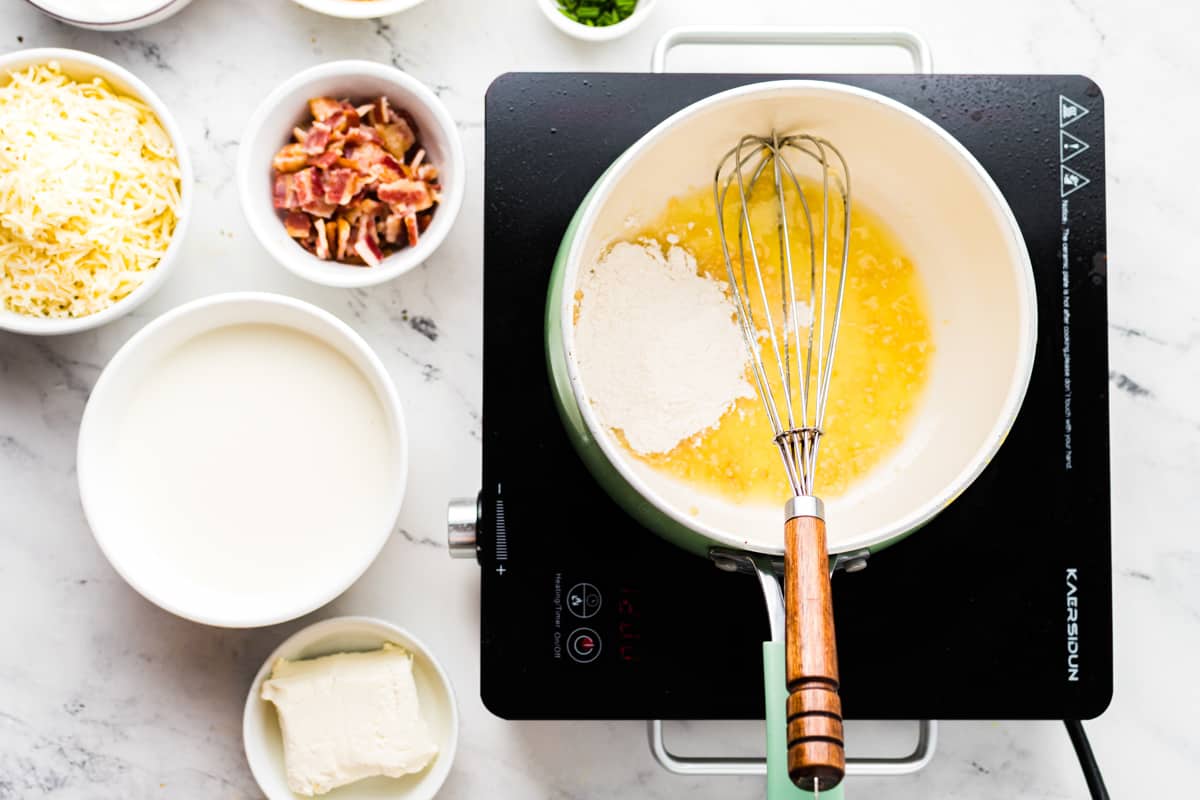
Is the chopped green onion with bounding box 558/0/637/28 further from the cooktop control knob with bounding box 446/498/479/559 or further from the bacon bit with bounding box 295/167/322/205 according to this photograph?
the cooktop control knob with bounding box 446/498/479/559

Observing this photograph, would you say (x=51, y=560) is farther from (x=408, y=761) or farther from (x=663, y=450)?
(x=663, y=450)

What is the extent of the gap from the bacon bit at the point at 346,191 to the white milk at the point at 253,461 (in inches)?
3.1

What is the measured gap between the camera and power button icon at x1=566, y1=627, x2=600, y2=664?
719 millimetres

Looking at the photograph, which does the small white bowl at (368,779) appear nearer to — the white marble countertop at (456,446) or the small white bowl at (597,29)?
the white marble countertop at (456,446)

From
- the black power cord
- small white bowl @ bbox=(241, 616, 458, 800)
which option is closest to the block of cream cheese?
small white bowl @ bbox=(241, 616, 458, 800)

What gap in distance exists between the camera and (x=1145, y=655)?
845 millimetres

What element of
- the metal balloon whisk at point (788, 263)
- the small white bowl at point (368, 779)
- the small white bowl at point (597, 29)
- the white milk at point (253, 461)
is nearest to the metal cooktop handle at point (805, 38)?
the small white bowl at point (597, 29)

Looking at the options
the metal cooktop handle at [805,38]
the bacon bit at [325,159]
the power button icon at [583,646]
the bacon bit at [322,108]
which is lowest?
the power button icon at [583,646]

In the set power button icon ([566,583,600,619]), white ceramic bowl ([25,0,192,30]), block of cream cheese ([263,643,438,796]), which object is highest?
white ceramic bowl ([25,0,192,30])

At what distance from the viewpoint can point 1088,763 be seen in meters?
0.79

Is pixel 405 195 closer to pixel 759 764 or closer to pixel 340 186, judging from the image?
pixel 340 186

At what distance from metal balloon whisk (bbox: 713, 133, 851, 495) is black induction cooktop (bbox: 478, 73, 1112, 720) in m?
0.10

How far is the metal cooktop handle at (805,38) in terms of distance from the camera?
2.60 ft

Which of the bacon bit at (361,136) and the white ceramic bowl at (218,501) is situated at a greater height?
the bacon bit at (361,136)
